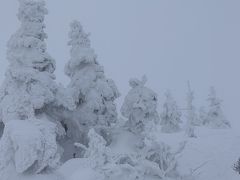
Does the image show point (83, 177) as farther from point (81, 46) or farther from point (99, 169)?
point (81, 46)

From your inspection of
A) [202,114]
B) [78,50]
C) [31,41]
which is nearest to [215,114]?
[202,114]

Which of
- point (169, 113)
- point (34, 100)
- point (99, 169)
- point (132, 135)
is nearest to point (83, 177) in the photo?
point (99, 169)

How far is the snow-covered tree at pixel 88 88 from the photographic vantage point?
26.3m

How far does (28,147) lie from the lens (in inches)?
640

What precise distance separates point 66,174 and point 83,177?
127cm

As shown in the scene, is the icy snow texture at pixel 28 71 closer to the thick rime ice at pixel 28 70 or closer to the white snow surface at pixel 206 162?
the thick rime ice at pixel 28 70

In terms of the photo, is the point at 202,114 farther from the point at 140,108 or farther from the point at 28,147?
the point at 28,147

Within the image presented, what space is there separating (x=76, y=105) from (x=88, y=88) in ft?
3.71

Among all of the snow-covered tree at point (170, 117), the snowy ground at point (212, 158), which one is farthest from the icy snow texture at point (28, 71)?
the snow-covered tree at point (170, 117)

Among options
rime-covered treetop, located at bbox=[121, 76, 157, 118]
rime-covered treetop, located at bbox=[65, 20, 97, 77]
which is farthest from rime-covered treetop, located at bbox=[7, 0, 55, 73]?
rime-covered treetop, located at bbox=[121, 76, 157, 118]

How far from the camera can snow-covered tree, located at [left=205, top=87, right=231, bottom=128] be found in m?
64.0

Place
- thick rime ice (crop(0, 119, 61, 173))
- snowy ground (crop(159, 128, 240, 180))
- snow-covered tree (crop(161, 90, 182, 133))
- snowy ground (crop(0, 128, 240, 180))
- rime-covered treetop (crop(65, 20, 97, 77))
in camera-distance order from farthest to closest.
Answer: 1. snow-covered tree (crop(161, 90, 182, 133))
2. snowy ground (crop(159, 128, 240, 180))
3. rime-covered treetop (crop(65, 20, 97, 77))
4. snowy ground (crop(0, 128, 240, 180))
5. thick rime ice (crop(0, 119, 61, 173))

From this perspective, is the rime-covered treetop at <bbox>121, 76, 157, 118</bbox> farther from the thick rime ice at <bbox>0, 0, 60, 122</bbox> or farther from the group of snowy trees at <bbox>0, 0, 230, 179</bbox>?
the thick rime ice at <bbox>0, 0, 60, 122</bbox>

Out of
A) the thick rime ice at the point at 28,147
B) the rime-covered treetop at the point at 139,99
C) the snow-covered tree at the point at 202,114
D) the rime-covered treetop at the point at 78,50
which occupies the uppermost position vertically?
the rime-covered treetop at the point at 78,50
